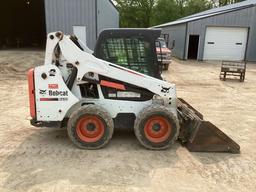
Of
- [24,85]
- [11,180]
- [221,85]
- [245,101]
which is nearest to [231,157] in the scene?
[11,180]

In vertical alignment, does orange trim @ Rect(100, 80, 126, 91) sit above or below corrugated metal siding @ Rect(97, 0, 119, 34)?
below

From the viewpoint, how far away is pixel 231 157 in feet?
16.1

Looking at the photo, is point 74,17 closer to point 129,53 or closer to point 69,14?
point 69,14

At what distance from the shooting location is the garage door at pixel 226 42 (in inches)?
849

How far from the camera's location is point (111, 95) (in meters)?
5.21

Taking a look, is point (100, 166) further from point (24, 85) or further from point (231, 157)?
point (24, 85)

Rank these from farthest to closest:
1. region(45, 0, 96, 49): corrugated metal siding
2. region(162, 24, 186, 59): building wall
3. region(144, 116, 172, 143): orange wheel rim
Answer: region(162, 24, 186, 59): building wall → region(45, 0, 96, 49): corrugated metal siding → region(144, 116, 172, 143): orange wheel rim

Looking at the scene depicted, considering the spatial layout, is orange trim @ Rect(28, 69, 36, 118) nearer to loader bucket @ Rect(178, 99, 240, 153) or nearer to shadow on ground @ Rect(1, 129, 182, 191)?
shadow on ground @ Rect(1, 129, 182, 191)

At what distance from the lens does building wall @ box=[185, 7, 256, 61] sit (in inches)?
834

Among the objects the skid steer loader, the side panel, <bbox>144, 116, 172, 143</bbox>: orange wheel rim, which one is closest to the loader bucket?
the skid steer loader

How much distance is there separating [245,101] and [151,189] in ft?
21.5

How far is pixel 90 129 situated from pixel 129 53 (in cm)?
156

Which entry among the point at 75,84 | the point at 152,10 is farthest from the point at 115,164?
the point at 152,10

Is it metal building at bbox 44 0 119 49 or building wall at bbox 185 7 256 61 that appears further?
building wall at bbox 185 7 256 61
